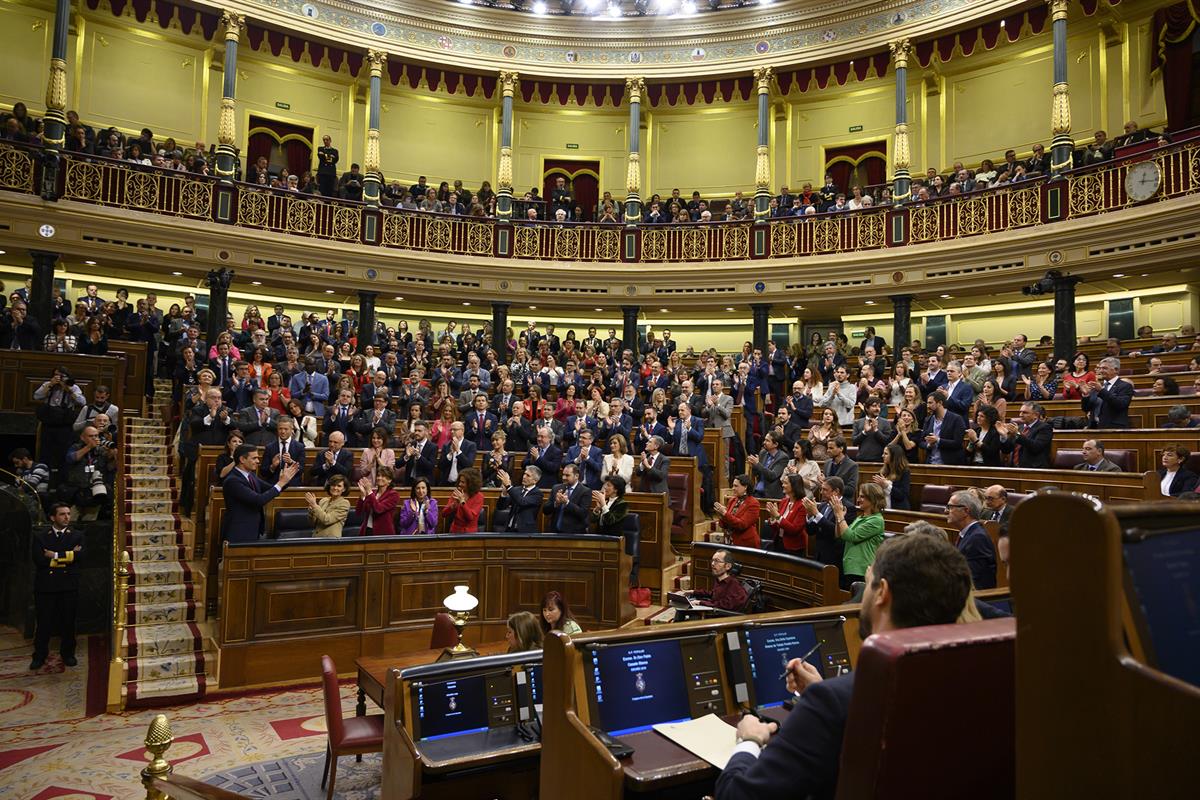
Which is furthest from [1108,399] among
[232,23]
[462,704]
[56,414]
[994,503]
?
[232,23]

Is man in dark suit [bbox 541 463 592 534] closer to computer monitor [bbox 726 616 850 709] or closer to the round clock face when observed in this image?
computer monitor [bbox 726 616 850 709]

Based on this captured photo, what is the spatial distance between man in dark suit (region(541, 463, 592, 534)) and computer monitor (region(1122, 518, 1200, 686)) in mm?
6184

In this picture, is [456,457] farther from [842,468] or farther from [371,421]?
[842,468]

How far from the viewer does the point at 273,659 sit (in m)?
5.83

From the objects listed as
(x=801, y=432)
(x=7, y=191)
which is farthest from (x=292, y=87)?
(x=801, y=432)

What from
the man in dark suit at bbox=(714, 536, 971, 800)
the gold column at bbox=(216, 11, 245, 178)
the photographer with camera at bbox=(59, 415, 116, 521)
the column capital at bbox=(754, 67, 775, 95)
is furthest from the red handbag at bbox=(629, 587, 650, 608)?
the column capital at bbox=(754, 67, 775, 95)

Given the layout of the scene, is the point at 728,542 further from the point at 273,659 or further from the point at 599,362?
the point at 599,362

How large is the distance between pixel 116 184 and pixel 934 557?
14.7 m

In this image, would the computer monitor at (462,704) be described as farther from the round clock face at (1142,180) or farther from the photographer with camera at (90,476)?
the round clock face at (1142,180)

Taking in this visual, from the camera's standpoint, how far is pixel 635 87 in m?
16.6

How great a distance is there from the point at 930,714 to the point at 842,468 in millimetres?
5772

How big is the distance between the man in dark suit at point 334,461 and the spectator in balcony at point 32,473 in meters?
3.12

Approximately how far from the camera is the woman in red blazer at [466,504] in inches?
271

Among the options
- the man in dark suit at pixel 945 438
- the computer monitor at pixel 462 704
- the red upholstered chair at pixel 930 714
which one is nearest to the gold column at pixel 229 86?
the man in dark suit at pixel 945 438
